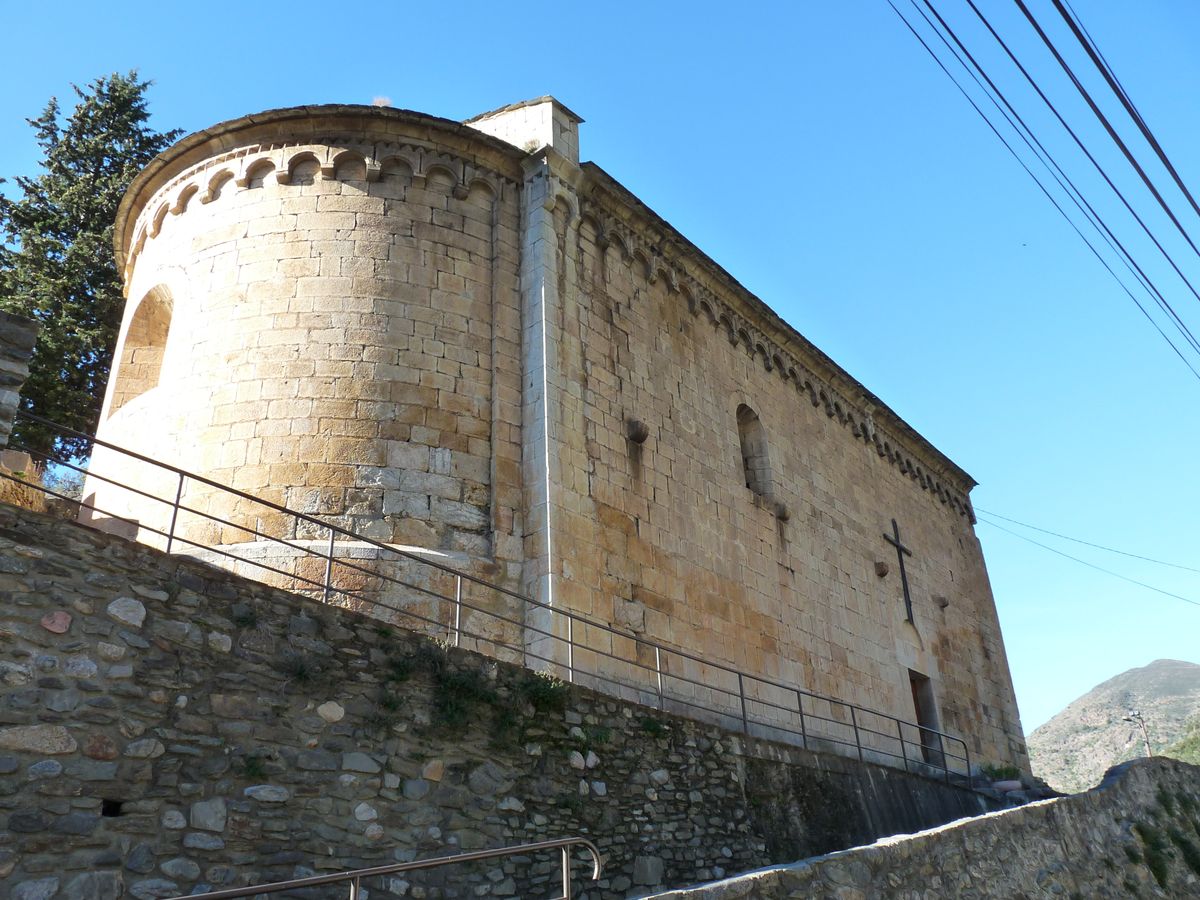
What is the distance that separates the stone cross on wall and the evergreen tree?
44.5 feet

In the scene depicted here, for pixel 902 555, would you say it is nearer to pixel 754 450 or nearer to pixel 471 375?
pixel 754 450

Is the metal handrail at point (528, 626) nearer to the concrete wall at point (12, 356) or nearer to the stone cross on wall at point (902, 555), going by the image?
the concrete wall at point (12, 356)

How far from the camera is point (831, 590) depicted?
593 inches

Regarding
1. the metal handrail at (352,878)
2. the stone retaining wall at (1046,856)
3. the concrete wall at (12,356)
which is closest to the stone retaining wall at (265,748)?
the metal handrail at (352,878)

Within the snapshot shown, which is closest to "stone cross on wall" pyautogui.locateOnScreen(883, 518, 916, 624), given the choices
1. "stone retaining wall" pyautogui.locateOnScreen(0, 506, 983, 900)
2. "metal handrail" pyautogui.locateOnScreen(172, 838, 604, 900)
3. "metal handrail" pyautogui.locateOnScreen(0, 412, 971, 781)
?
"metal handrail" pyautogui.locateOnScreen(0, 412, 971, 781)

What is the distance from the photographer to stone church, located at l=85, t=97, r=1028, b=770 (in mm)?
9805

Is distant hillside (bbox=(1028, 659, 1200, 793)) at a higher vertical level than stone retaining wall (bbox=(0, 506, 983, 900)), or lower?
higher

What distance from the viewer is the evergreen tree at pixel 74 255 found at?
15.9 meters

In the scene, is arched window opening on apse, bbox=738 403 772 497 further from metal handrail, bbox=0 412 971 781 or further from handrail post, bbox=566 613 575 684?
handrail post, bbox=566 613 575 684

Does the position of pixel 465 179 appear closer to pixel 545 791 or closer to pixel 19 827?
pixel 545 791

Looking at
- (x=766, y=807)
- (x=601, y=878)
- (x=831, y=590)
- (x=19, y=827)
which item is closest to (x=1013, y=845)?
(x=766, y=807)

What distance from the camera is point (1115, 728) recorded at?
288ft

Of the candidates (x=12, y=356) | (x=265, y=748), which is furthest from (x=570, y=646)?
(x=12, y=356)

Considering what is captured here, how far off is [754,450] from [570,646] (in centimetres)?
628
